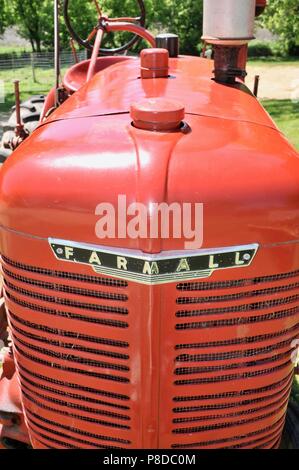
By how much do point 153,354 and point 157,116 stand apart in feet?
A: 2.48

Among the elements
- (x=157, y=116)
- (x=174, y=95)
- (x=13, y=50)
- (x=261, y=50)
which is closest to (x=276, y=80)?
(x=261, y=50)

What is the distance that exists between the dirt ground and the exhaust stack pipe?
11.5m

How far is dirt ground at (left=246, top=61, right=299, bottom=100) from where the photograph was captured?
14.7 metres

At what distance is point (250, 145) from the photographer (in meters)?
1.84

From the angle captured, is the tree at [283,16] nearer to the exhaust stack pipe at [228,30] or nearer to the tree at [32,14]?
the tree at [32,14]

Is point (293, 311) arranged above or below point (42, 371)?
above

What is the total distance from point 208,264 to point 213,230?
106 millimetres

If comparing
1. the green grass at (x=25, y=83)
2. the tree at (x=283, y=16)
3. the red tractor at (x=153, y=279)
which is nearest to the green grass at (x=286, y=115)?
the tree at (x=283, y=16)

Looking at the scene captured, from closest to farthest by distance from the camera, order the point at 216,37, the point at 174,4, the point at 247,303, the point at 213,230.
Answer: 1. the point at 213,230
2. the point at 247,303
3. the point at 216,37
4. the point at 174,4

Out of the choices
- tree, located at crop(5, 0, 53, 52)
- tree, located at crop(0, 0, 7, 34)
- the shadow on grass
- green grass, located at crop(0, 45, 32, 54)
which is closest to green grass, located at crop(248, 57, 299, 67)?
tree, located at crop(5, 0, 53, 52)

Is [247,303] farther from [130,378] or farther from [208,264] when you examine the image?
[130,378]

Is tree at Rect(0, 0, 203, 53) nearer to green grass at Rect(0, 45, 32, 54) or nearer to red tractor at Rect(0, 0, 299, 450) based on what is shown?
green grass at Rect(0, 45, 32, 54)

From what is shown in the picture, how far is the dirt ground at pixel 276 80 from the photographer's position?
48.3 feet
